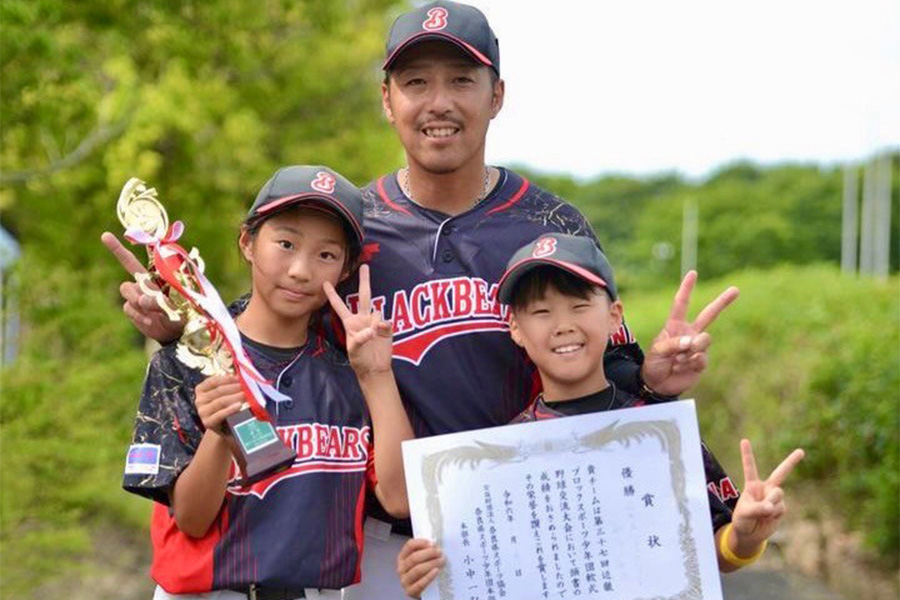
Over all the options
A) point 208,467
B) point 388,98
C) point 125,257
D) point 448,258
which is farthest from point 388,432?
point 388,98

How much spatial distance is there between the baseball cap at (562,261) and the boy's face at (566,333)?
1.8 inches

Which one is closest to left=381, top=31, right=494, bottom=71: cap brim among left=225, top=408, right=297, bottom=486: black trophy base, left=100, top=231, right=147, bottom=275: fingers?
left=100, top=231, right=147, bottom=275: fingers

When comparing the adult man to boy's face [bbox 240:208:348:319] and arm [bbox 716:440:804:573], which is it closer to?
boy's face [bbox 240:208:348:319]

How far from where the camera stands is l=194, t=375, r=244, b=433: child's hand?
9.72 feet

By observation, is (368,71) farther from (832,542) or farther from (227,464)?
(227,464)

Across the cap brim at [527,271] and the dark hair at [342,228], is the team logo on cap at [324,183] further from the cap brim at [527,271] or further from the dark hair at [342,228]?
the cap brim at [527,271]

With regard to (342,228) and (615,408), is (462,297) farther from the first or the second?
(615,408)

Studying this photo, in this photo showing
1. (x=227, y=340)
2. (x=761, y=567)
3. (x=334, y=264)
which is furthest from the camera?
(x=761, y=567)

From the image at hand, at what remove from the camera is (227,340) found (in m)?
3.12

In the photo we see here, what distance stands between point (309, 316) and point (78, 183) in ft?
27.1

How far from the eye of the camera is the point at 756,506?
3.08m

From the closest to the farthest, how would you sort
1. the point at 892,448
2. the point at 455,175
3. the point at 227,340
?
1. the point at 227,340
2. the point at 455,175
3. the point at 892,448

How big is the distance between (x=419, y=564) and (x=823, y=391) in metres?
6.33

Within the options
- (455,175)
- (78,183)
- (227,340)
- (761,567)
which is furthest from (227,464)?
(78,183)
